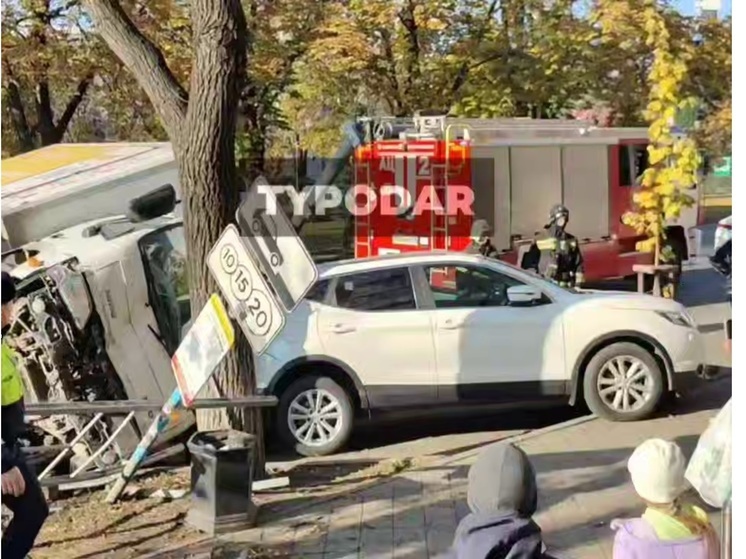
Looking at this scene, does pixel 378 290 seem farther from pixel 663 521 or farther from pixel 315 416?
pixel 663 521

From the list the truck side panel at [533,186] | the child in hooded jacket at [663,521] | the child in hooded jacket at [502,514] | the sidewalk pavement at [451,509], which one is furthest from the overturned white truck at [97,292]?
the child in hooded jacket at [663,521]

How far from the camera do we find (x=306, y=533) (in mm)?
5891

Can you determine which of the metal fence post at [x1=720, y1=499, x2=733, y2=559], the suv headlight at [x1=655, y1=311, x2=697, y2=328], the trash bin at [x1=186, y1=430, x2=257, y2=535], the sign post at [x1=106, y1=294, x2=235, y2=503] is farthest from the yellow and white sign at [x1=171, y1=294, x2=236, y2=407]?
the suv headlight at [x1=655, y1=311, x2=697, y2=328]

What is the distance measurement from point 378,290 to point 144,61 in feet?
8.06

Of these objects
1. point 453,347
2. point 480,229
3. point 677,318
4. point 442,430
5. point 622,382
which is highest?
point 480,229

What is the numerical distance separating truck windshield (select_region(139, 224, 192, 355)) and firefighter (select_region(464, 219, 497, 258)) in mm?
3138

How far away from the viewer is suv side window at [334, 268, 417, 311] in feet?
25.8

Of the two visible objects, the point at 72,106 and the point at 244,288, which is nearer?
the point at 244,288

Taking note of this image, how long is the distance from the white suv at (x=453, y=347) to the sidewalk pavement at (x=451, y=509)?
459 mm

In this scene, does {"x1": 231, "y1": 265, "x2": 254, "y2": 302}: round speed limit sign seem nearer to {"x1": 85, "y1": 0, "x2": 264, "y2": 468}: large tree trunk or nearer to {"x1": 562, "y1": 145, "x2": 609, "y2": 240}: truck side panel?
{"x1": 85, "y1": 0, "x2": 264, "y2": 468}: large tree trunk

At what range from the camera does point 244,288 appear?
6023 mm

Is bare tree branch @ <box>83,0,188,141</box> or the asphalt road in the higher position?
bare tree branch @ <box>83,0,188,141</box>

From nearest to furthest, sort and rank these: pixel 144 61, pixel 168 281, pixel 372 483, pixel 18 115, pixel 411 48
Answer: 1. pixel 144 61
2. pixel 372 483
3. pixel 168 281
4. pixel 411 48
5. pixel 18 115

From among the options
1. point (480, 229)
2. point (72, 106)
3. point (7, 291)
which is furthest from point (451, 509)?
point (72, 106)
